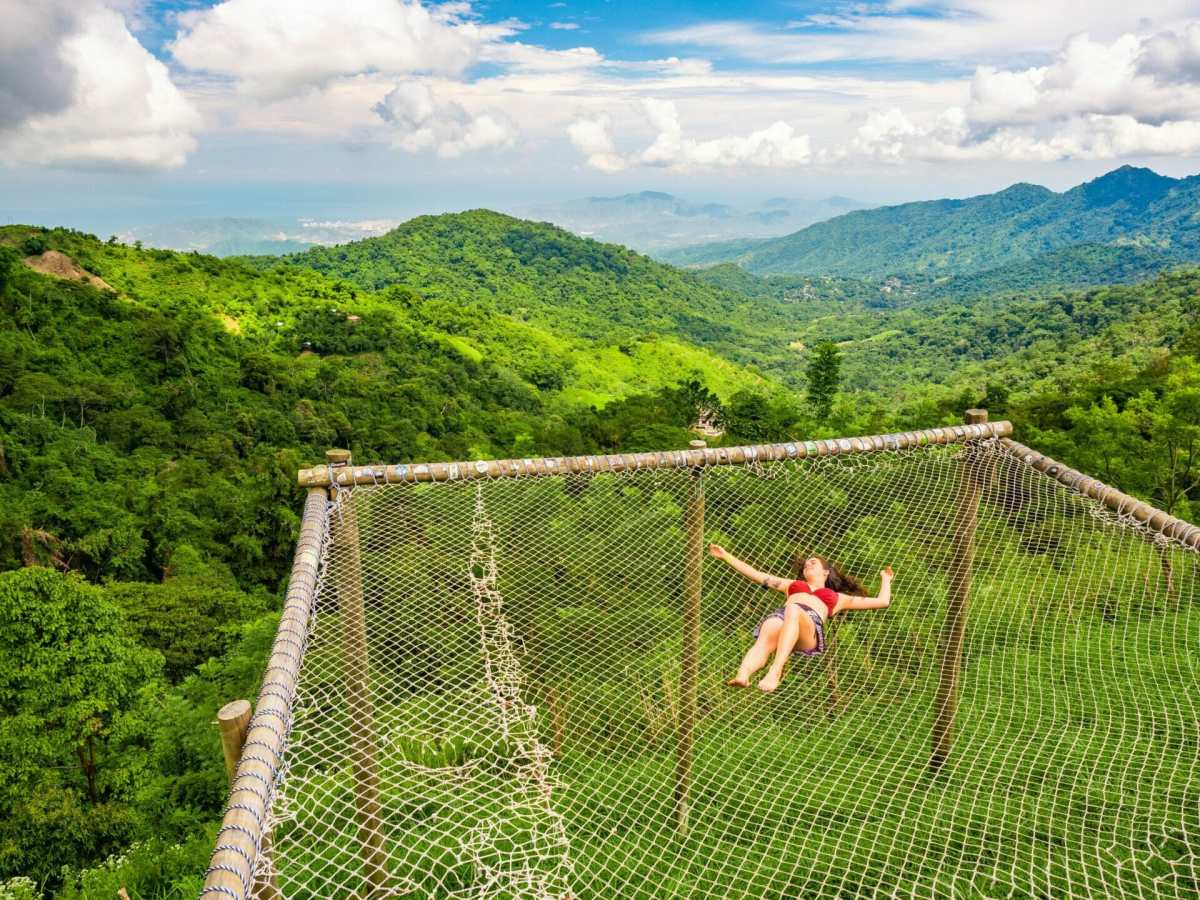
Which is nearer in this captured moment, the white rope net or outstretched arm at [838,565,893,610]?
the white rope net

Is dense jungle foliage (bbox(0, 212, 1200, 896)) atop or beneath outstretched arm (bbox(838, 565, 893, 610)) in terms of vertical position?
beneath

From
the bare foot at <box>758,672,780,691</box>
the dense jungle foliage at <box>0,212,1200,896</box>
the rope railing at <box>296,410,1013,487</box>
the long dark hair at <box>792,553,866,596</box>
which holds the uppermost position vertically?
the rope railing at <box>296,410,1013,487</box>

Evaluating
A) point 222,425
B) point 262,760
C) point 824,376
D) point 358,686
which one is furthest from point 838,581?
point 824,376

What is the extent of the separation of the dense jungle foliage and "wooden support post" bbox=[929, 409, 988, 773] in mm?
3536

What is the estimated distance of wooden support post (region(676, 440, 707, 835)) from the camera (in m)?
2.85

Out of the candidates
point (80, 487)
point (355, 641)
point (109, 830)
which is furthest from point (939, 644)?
point (80, 487)

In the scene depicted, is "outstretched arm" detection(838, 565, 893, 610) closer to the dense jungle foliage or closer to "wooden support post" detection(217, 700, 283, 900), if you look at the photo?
"wooden support post" detection(217, 700, 283, 900)

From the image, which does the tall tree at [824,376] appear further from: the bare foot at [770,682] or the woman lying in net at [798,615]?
the bare foot at [770,682]

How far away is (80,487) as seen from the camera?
1723 centimetres

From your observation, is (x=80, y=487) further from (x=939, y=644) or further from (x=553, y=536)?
(x=939, y=644)

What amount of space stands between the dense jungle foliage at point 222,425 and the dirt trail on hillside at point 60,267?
40 centimetres

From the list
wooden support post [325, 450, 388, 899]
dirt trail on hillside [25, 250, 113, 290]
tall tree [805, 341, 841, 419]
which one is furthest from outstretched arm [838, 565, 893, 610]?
dirt trail on hillside [25, 250, 113, 290]

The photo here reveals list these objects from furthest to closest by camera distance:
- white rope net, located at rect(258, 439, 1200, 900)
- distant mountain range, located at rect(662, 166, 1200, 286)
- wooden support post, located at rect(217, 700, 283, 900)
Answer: distant mountain range, located at rect(662, 166, 1200, 286) < white rope net, located at rect(258, 439, 1200, 900) < wooden support post, located at rect(217, 700, 283, 900)

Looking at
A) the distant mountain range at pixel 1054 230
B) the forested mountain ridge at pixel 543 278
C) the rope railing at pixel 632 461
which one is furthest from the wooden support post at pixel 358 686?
the distant mountain range at pixel 1054 230
